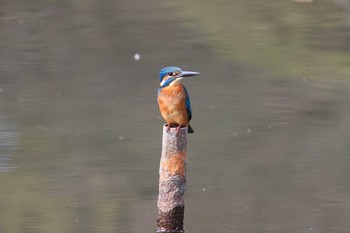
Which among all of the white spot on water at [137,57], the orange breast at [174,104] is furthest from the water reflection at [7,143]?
the white spot on water at [137,57]

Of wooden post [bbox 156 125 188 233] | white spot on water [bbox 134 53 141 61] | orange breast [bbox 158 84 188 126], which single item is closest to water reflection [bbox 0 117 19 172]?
orange breast [bbox 158 84 188 126]

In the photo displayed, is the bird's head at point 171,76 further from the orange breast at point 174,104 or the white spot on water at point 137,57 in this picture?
the white spot on water at point 137,57

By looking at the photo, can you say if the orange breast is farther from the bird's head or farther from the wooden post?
the wooden post

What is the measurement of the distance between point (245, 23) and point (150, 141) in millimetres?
3738

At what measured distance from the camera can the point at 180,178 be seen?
6.20m

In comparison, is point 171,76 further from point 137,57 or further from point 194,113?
point 137,57

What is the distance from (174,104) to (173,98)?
0.05 meters

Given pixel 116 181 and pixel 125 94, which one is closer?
pixel 116 181

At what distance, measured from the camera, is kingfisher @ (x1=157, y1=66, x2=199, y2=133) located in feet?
21.3

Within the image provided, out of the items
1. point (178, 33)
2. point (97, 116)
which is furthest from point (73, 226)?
point (178, 33)

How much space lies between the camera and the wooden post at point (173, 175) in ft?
20.3

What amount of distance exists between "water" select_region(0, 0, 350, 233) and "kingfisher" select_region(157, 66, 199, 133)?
0.67 metres

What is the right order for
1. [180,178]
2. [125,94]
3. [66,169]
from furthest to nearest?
[125,94]
[66,169]
[180,178]

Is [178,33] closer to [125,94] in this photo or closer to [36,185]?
[125,94]
